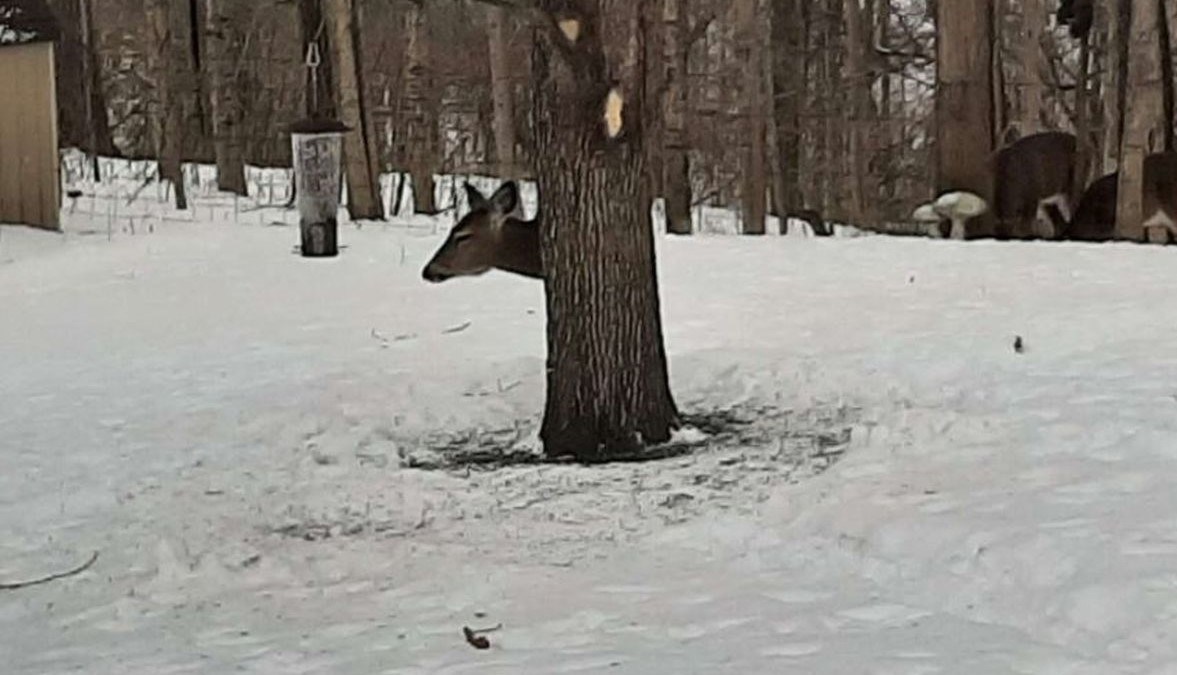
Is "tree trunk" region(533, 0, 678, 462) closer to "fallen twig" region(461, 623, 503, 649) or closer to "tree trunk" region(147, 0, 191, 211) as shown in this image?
"fallen twig" region(461, 623, 503, 649)

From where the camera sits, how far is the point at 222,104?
23703 millimetres

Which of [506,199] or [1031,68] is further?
[1031,68]

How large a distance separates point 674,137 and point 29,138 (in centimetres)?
670

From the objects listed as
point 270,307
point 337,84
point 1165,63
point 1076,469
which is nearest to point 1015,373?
point 1076,469

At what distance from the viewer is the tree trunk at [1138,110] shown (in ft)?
45.4

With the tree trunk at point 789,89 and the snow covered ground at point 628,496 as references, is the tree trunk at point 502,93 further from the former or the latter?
the snow covered ground at point 628,496

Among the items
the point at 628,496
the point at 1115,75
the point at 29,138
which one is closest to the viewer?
the point at 628,496

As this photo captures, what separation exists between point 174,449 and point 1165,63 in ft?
37.2

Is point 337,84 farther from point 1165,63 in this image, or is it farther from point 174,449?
point 174,449

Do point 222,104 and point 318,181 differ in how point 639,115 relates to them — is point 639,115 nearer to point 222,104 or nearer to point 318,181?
point 318,181

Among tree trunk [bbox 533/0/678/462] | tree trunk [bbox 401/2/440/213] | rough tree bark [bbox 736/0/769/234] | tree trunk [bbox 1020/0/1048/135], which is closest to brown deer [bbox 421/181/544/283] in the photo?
tree trunk [bbox 533/0/678/462]

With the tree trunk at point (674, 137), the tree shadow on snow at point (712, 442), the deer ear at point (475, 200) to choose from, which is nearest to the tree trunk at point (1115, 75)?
the tree trunk at point (674, 137)

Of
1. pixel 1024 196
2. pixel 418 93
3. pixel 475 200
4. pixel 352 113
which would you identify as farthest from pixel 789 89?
pixel 475 200

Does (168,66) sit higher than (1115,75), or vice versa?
(168,66)
